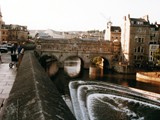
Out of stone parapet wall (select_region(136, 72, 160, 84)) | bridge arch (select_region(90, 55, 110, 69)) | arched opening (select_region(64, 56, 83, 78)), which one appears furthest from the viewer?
bridge arch (select_region(90, 55, 110, 69))

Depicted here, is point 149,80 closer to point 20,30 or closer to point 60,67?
point 60,67

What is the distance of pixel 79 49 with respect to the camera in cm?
7925

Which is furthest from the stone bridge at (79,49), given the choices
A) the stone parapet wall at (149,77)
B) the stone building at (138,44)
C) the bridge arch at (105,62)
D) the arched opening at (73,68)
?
the stone parapet wall at (149,77)

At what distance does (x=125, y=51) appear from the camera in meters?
78.4

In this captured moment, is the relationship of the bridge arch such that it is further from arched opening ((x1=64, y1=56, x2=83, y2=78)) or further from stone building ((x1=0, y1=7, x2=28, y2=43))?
stone building ((x1=0, y1=7, x2=28, y2=43))

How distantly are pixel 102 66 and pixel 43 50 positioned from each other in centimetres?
1750

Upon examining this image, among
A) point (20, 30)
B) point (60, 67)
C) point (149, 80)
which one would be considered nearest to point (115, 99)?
point (149, 80)

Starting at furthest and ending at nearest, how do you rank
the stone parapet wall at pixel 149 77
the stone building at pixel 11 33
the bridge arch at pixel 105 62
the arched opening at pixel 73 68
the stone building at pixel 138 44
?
the stone building at pixel 11 33, the bridge arch at pixel 105 62, the stone building at pixel 138 44, the arched opening at pixel 73 68, the stone parapet wall at pixel 149 77

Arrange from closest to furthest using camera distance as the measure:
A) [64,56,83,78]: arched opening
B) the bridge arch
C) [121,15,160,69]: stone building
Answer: [64,56,83,78]: arched opening, [121,15,160,69]: stone building, the bridge arch

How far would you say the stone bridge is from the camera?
76.3m

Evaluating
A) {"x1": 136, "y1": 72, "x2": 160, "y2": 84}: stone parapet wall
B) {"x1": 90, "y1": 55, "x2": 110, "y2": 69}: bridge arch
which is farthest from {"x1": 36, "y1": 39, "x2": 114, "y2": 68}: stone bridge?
{"x1": 136, "y1": 72, "x2": 160, "y2": 84}: stone parapet wall

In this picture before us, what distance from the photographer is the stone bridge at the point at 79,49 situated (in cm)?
7631

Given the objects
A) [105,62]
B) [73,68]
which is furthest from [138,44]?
[73,68]

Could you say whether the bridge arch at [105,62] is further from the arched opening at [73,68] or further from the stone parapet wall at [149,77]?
the stone parapet wall at [149,77]
